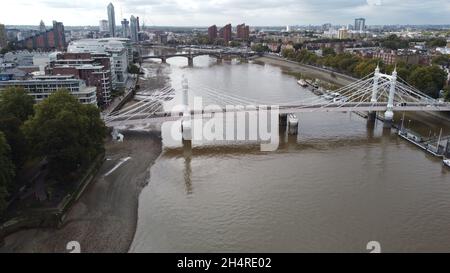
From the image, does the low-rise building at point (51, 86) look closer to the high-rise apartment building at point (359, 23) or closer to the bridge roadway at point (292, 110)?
the bridge roadway at point (292, 110)

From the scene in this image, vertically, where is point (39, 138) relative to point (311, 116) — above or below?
above

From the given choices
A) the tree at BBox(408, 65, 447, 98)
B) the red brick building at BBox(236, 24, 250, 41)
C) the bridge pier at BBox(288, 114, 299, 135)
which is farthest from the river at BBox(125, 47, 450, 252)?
the red brick building at BBox(236, 24, 250, 41)

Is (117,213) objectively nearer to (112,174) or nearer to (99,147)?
(112,174)

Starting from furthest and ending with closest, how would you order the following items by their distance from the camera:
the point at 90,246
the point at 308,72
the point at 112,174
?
the point at 308,72
the point at 112,174
the point at 90,246

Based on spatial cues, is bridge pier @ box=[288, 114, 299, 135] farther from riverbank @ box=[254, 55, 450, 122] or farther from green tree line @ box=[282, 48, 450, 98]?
green tree line @ box=[282, 48, 450, 98]
